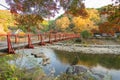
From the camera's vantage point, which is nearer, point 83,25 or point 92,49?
point 92,49

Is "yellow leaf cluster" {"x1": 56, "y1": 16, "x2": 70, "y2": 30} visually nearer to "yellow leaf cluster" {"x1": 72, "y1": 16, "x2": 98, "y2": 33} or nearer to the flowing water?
"yellow leaf cluster" {"x1": 72, "y1": 16, "x2": 98, "y2": 33}

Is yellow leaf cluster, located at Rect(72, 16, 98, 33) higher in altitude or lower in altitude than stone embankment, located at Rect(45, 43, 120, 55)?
higher

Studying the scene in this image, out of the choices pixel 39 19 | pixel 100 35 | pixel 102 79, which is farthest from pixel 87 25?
pixel 39 19

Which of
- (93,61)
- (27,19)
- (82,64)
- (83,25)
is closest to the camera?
(27,19)

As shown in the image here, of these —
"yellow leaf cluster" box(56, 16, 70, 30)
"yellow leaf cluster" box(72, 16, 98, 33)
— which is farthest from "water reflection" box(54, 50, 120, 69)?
"yellow leaf cluster" box(56, 16, 70, 30)

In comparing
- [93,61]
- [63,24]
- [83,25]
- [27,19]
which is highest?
[63,24]

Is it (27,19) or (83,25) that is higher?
(83,25)

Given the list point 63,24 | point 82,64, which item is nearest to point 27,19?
point 82,64

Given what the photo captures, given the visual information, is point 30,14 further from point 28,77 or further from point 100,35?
point 100,35

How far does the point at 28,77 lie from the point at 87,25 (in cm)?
4730

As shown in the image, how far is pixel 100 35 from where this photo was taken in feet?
185

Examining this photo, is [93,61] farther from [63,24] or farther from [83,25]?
[63,24]

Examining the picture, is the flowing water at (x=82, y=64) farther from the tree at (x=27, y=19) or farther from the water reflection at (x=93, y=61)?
the tree at (x=27, y=19)

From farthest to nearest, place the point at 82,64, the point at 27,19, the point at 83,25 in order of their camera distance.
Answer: the point at 83,25 → the point at 82,64 → the point at 27,19
